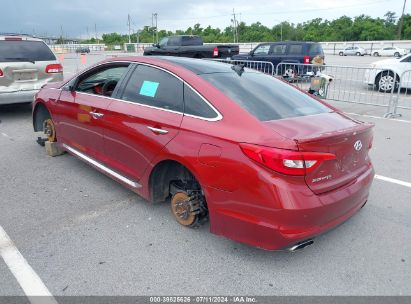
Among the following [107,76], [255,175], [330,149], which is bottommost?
[255,175]

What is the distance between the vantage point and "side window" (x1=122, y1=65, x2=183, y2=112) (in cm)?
336

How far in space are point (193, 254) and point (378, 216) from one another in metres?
2.02

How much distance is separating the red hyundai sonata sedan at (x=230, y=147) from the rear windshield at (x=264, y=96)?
0.04 feet

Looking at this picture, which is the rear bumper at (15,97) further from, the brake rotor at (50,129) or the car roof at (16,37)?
the brake rotor at (50,129)

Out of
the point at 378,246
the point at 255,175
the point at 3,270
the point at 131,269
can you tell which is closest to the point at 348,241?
the point at 378,246

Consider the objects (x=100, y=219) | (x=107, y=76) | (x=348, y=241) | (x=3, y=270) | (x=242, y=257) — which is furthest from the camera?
(x=107, y=76)

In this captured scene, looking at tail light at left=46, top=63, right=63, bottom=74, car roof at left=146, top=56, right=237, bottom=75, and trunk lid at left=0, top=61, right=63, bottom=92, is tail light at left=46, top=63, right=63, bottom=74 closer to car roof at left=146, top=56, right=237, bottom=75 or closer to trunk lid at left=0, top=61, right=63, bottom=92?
trunk lid at left=0, top=61, right=63, bottom=92

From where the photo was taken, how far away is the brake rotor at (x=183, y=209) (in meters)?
3.36

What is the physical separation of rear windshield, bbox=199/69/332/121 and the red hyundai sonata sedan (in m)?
0.01

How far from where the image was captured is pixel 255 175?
2.62 m

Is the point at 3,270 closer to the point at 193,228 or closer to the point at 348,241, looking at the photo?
the point at 193,228

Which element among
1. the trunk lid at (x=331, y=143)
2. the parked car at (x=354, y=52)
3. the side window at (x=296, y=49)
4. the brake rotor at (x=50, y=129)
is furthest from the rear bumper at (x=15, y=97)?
the parked car at (x=354, y=52)

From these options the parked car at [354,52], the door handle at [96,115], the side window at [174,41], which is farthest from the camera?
the parked car at [354,52]

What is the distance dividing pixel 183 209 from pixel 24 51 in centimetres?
611
